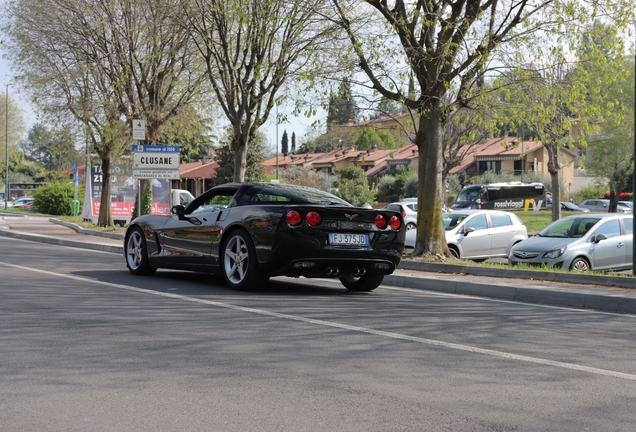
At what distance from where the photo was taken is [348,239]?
10.3 meters

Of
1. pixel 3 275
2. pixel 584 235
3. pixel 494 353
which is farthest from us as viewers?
pixel 584 235

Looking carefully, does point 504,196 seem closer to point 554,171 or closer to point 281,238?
point 554,171

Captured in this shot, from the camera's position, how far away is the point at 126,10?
88.4 ft

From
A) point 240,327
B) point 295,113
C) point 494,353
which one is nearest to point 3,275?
point 240,327

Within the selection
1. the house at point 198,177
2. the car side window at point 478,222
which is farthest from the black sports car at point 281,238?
the house at point 198,177

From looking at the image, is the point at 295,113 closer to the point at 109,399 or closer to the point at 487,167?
the point at 109,399

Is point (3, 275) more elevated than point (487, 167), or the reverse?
point (487, 167)

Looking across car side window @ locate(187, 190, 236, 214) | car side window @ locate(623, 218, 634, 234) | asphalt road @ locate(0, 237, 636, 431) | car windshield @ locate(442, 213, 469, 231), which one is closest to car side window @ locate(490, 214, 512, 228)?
car windshield @ locate(442, 213, 469, 231)

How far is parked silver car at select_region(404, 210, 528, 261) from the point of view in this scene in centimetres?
2022

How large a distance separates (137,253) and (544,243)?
875 centimetres

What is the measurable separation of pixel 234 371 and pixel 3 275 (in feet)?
25.4

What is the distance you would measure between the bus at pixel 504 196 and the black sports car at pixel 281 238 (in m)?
52.3

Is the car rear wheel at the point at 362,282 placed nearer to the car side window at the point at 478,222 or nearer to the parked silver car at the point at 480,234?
the parked silver car at the point at 480,234

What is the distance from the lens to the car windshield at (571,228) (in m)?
17.2
